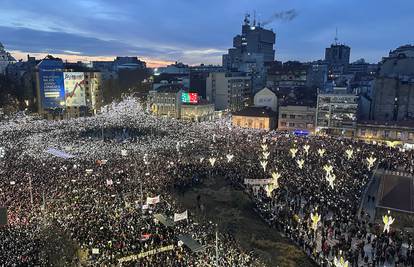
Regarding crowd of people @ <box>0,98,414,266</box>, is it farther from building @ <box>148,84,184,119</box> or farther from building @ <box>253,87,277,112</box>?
building @ <box>148,84,184,119</box>

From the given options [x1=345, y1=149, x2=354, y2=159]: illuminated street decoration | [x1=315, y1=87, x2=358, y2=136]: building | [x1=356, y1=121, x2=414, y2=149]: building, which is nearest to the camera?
[x1=345, y1=149, x2=354, y2=159]: illuminated street decoration

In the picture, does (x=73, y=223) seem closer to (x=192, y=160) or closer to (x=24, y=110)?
(x=192, y=160)

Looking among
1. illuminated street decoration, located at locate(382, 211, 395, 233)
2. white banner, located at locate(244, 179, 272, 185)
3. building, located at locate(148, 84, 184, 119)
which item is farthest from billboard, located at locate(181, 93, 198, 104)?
illuminated street decoration, located at locate(382, 211, 395, 233)

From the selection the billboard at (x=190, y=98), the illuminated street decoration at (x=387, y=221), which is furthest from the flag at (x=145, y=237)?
the billboard at (x=190, y=98)

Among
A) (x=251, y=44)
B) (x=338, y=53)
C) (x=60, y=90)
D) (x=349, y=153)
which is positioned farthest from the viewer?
(x=251, y=44)

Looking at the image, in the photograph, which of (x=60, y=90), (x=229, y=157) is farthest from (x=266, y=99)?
(x=60, y=90)

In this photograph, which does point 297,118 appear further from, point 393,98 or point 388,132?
point 393,98
